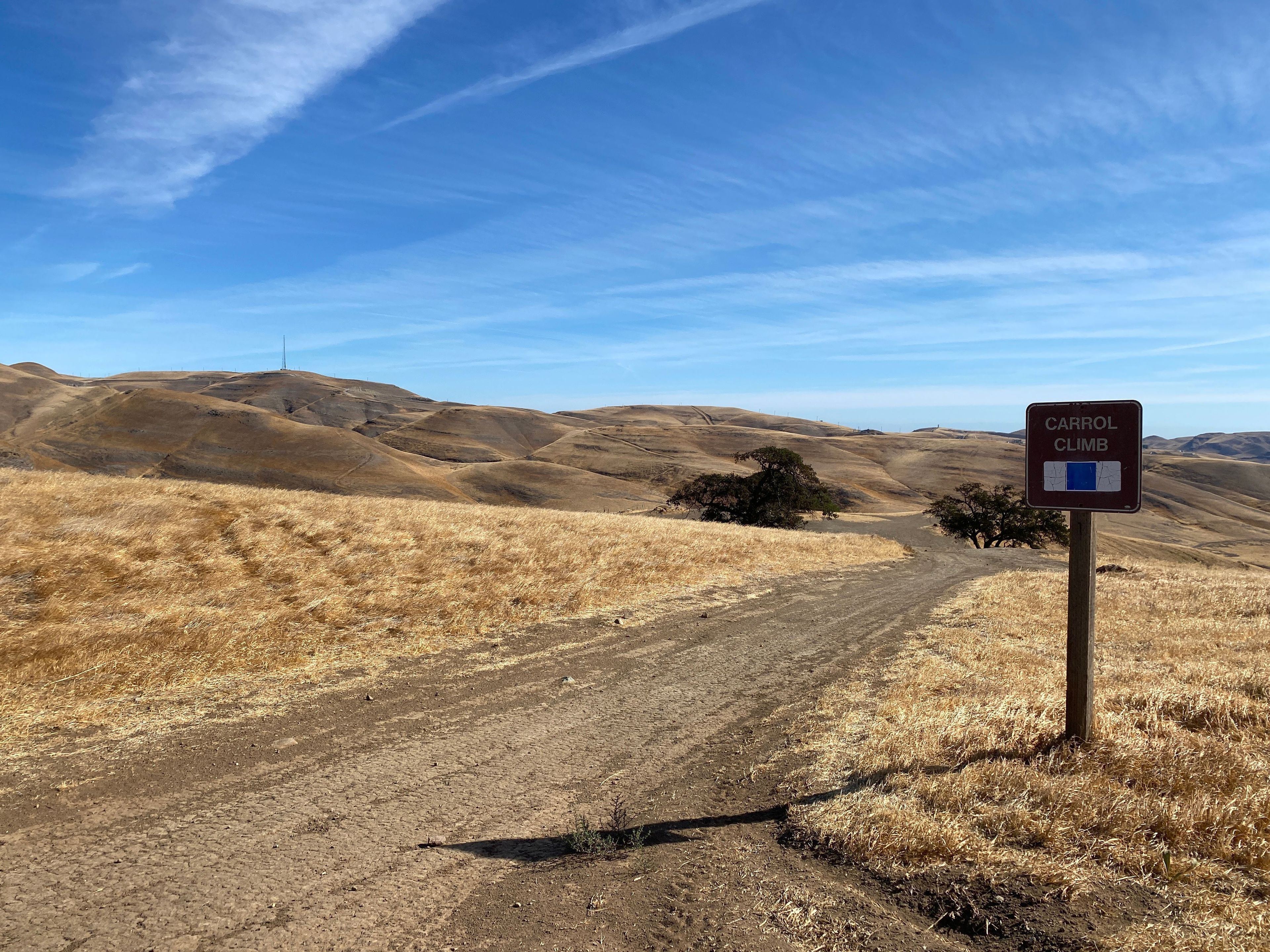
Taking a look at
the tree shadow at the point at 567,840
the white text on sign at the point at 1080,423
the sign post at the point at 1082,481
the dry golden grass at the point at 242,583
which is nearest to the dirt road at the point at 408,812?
the tree shadow at the point at 567,840

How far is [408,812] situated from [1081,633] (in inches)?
236

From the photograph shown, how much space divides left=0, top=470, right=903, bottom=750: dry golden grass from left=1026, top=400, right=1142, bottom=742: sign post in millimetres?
8644

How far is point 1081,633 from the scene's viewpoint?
650cm

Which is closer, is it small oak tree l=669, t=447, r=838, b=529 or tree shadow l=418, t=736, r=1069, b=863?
tree shadow l=418, t=736, r=1069, b=863

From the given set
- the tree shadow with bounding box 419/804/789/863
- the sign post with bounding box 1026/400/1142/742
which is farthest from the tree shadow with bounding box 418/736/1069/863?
the sign post with bounding box 1026/400/1142/742

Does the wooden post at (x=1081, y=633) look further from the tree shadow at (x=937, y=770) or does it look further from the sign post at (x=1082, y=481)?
the tree shadow at (x=937, y=770)

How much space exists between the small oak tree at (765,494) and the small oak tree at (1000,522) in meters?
10.3

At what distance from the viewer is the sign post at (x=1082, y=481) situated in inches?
239

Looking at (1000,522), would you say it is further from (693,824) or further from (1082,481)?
(693,824)

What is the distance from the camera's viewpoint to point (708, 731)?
8.02 metres

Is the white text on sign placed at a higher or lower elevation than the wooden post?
higher

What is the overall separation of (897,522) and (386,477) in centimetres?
6157

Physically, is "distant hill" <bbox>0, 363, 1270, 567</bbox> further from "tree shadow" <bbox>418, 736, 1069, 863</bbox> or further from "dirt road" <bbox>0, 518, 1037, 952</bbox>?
"tree shadow" <bbox>418, 736, 1069, 863</bbox>

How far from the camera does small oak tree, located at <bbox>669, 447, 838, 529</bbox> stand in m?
52.6
